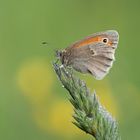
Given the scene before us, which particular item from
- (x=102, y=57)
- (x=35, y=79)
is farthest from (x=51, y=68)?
(x=102, y=57)

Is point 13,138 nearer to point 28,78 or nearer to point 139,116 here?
point 139,116

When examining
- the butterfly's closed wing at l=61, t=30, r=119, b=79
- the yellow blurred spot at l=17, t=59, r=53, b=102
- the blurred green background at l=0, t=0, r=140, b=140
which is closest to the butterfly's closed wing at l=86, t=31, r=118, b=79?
the butterfly's closed wing at l=61, t=30, r=119, b=79

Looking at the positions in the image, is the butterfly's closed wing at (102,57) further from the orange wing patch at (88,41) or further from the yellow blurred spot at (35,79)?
the yellow blurred spot at (35,79)

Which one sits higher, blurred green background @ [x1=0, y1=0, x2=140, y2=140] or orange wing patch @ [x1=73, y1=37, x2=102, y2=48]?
blurred green background @ [x1=0, y1=0, x2=140, y2=140]

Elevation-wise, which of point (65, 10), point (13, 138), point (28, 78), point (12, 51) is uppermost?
point (65, 10)

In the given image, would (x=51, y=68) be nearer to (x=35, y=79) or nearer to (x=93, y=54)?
(x=35, y=79)

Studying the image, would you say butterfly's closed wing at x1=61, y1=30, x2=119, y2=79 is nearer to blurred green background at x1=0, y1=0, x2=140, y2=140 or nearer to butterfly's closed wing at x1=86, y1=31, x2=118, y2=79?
butterfly's closed wing at x1=86, y1=31, x2=118, y2=79

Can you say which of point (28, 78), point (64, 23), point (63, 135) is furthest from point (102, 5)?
point (63, 135)
